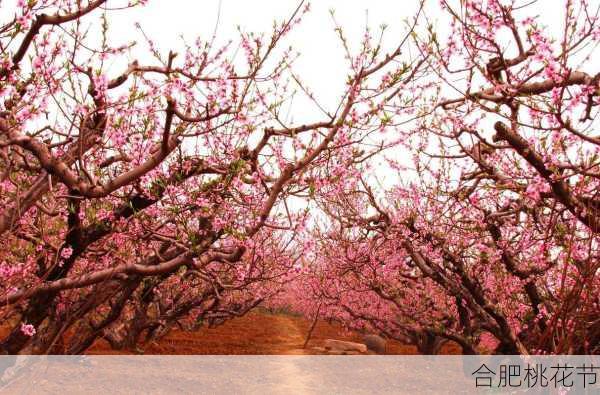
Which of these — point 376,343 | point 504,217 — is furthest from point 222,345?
point 504,217

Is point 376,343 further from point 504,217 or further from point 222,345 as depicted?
point 504,217

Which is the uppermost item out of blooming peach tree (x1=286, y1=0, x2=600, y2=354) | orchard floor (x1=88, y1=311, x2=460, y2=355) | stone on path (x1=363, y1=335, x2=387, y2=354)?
blooming peach tree (x1=286, y1=0, x2=600, y2=354)

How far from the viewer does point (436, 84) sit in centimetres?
695

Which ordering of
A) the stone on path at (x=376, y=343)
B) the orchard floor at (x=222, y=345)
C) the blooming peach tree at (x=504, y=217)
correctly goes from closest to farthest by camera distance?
the blooming peach tree at (x=504, y=217) → the orchard floor at (x=222, y=345) → the stone on path at (x=376, y=343)

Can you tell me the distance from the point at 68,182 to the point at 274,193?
5.35ft

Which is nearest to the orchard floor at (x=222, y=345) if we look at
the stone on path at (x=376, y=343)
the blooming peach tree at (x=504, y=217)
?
the stone on path at (x=376, y=343)

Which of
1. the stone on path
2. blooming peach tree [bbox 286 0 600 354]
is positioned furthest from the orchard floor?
blooming peach tree [bbox 286 0 600 354]

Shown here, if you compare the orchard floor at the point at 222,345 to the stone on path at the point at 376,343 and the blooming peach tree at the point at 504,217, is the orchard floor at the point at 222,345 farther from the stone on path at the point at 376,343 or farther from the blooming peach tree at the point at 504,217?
the blooming peach tree at the point at 504,217

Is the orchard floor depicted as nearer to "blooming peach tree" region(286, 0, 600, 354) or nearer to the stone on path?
the stone on path

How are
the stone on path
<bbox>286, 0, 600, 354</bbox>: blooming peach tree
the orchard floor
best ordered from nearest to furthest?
<bbox>286, 0, 600, 354</bbox>: blooming peach tree, the orchard floor, the stone on path

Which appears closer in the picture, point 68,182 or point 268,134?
point 68,182

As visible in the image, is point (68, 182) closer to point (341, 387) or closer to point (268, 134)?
point (268, 134)

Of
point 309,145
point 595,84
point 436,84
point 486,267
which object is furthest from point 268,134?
point 486,267

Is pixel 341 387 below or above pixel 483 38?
below
